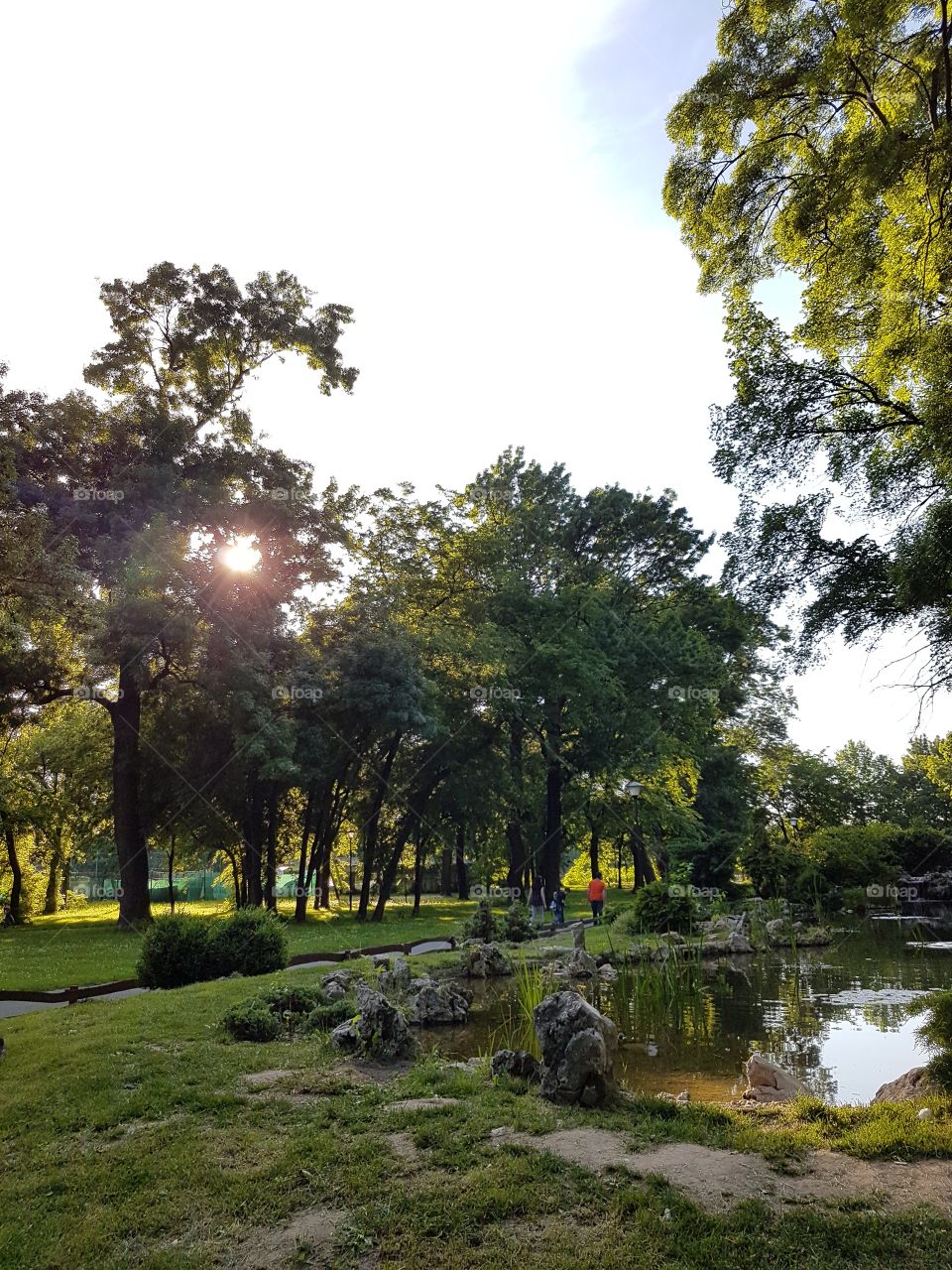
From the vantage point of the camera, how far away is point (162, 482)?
19922 millimetres

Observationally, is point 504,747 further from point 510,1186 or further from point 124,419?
point 510,1186

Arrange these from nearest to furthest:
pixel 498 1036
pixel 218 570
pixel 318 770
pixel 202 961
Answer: pixel 498 1036
pixel 202 961
pixel 218 570
pixel 318 770

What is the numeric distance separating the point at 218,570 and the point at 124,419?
5.06 metres

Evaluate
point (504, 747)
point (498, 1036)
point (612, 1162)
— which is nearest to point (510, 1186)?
point (612, 1162)

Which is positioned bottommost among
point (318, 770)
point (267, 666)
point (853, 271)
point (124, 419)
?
point (318, 770)

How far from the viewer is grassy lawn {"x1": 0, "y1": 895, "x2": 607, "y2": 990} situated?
13320 mm

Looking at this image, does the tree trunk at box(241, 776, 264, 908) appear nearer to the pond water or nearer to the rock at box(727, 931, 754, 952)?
the pond water

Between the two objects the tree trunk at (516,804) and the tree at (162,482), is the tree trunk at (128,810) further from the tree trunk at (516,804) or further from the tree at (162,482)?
the tree trunk at (516,804)

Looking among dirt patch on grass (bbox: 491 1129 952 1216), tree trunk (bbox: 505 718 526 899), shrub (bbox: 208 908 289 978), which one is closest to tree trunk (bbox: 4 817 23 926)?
tree trunk (bbox: 505 718 526 899)

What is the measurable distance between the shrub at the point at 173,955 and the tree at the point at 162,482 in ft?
25.3

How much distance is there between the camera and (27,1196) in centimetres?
464

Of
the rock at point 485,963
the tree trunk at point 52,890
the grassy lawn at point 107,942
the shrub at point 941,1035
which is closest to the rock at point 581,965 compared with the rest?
the rock at point 485,963

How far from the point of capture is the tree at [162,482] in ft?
60.9

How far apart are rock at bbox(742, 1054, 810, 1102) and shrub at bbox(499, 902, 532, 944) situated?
37.6ft
